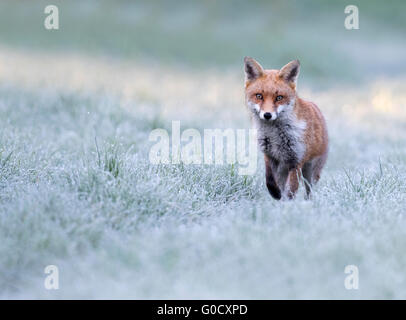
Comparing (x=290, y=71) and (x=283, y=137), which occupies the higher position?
(x=290, y=71)

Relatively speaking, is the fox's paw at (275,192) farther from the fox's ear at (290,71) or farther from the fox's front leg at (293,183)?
the fox's ear at (290,71)

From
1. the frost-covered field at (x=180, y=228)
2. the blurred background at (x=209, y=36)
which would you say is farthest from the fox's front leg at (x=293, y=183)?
the blurred background at (x=209, y=36)

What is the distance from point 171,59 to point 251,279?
42.4ft

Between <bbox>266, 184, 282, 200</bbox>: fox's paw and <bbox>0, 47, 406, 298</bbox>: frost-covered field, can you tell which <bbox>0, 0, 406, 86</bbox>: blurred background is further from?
<bbox>266, 184, 282, 200</bbox>: fox's paw

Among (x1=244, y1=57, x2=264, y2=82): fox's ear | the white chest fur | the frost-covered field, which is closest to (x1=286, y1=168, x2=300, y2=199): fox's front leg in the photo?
the white chest fur

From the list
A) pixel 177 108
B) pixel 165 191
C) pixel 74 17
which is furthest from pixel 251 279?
pixel 74 17

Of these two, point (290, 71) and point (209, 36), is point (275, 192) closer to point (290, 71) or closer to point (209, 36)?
point (290, 71)

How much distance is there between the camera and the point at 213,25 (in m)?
21.9

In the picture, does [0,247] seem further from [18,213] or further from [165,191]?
[165,191]

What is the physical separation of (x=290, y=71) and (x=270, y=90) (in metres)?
0.33

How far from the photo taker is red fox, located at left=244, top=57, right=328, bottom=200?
4.78m

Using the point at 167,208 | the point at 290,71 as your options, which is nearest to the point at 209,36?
the point at 290,71

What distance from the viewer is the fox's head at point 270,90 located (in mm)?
4727

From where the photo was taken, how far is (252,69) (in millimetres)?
5020
